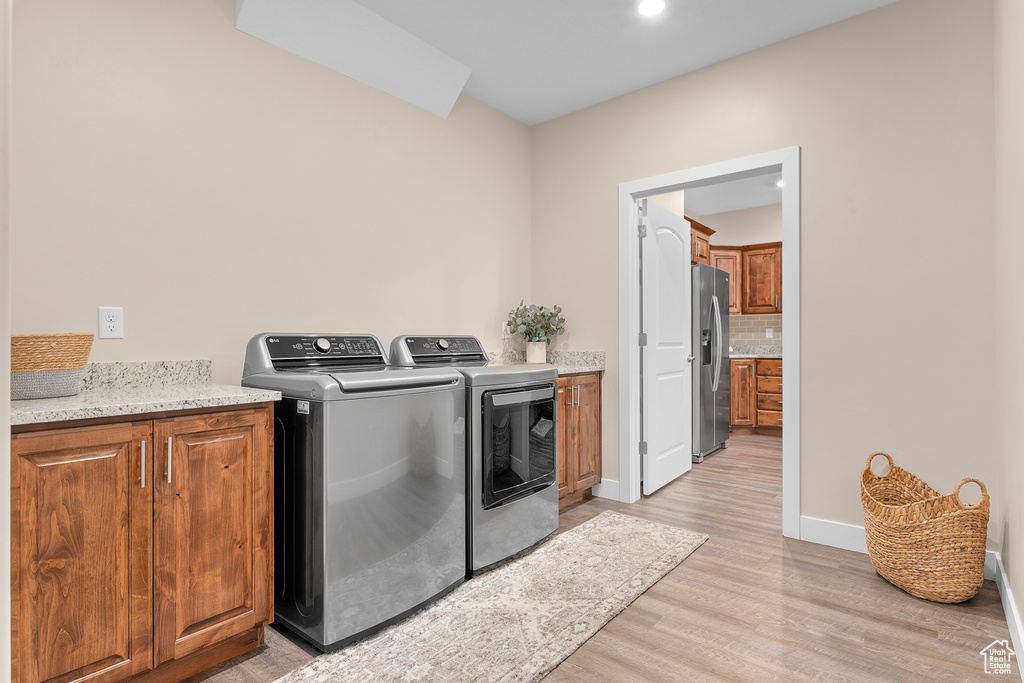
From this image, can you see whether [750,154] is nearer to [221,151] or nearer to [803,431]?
[803,431]

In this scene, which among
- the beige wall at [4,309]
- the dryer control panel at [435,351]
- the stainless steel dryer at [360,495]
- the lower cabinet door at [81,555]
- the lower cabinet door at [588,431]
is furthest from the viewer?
the lower cabinet door at [588,431]

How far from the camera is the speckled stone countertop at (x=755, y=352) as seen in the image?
19.1ft

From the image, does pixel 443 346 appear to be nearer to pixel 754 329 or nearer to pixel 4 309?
pixel 4 309

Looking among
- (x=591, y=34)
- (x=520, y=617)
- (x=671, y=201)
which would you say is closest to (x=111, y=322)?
(x=520, y=617)

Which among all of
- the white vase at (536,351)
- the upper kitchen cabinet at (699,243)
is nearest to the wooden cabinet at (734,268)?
the upper kitchen cabinet at (699,243)

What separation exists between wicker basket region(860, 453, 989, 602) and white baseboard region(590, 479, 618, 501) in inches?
56.5

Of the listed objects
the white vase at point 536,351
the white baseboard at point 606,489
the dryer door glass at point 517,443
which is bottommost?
the white baseboard at point 606,489

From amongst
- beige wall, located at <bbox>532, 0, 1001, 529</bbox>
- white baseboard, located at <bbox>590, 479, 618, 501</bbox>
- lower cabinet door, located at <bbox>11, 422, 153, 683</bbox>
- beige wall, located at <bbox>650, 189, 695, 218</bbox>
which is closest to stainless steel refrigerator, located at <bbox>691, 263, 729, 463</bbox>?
beige wall, located at <bbox>650, 189, 695, 218</bbox>

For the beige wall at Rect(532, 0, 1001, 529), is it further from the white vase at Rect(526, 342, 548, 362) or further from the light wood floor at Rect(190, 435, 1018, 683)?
the white vase at Rect(526, 342, 548, 362)

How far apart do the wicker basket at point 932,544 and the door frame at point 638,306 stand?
0.48 metres

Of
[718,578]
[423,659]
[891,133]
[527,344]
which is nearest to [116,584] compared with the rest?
[423,659]

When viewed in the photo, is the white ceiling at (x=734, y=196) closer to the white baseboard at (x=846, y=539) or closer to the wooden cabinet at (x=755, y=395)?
the wooden cabinet at (x=755, y=395)

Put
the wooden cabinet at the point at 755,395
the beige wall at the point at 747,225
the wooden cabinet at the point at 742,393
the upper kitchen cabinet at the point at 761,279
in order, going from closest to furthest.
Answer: the wooden cabinet at the point at 755,395
the wooden cabinet at the point at 742,393
the upper kitchen cabinet at the point at 761,279
the beige wall at the point at 747,225

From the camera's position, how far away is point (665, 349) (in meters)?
3.72
